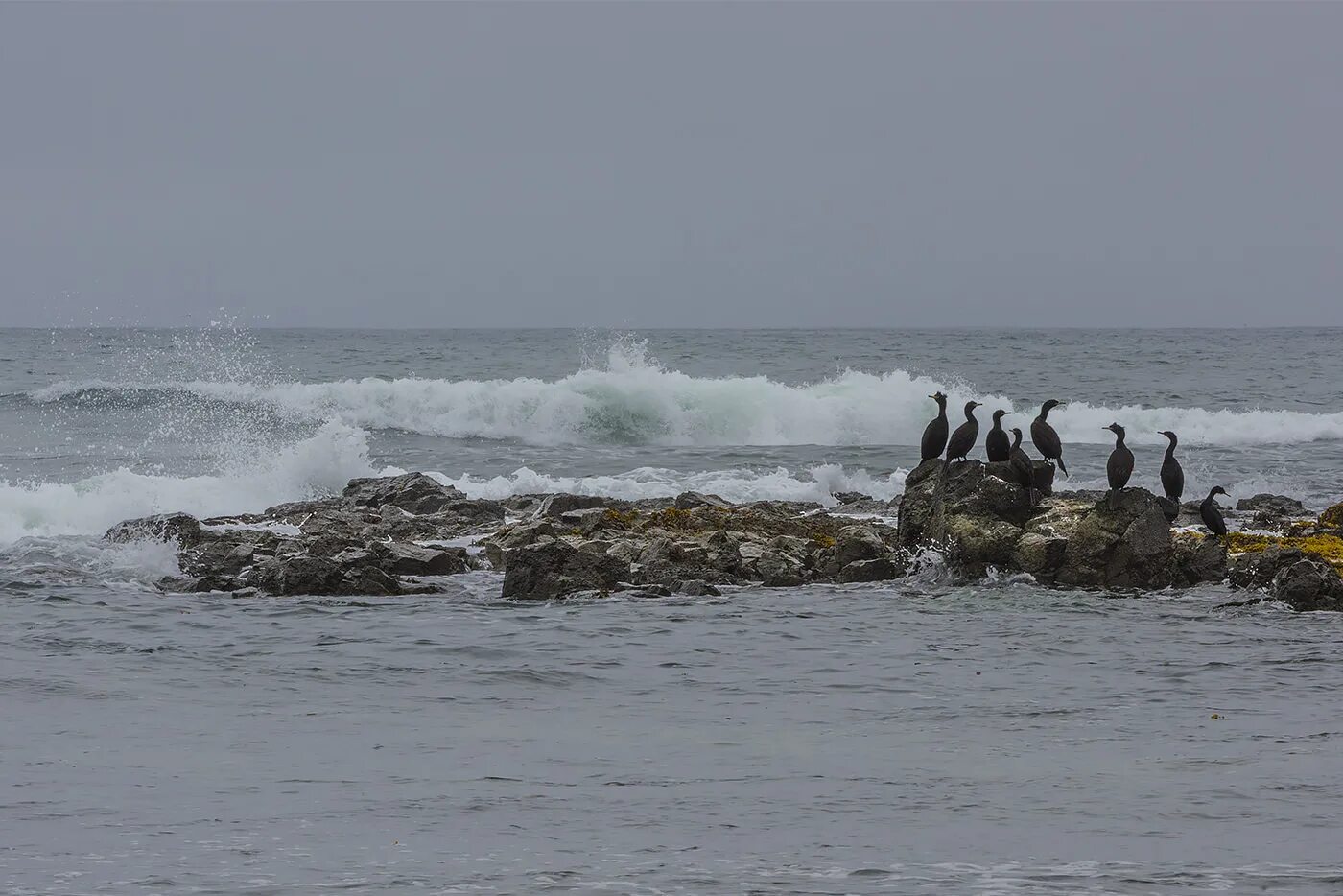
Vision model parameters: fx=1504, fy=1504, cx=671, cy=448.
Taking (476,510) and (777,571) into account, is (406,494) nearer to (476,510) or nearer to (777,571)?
(476,510)

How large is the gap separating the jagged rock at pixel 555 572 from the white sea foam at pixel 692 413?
20.8m

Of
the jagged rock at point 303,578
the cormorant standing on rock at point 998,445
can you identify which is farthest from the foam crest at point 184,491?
the cormorant standing on rock at point 998,445

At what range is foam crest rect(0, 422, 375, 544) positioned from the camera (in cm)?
1909

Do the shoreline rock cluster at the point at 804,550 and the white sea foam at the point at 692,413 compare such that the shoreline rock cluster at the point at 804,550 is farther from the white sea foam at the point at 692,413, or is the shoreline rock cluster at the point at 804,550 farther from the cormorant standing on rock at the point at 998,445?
the white sea foam at the point at 692,413

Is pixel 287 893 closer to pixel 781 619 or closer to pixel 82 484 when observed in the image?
pixel 781 619

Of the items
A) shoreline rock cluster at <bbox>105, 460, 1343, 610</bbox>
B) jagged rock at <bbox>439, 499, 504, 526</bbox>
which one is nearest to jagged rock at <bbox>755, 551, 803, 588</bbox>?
shoreline rock cluster at <bbox>105, 460, 1343, 610</bbox>

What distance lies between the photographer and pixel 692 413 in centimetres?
3728

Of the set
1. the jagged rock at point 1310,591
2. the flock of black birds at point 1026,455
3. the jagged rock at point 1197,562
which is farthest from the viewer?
the flock of black birds at point 1026,455

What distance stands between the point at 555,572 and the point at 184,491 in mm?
8981

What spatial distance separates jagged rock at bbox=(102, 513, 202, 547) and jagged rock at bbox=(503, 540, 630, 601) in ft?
13.6

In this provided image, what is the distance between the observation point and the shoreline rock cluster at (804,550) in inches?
561

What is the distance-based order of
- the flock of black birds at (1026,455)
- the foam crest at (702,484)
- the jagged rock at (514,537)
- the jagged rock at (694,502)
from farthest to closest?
the foam crest at (702,484) < the jagged rock at (694,502) < the jagged rock at (514,537) < the flock of black birds at (1026,455)

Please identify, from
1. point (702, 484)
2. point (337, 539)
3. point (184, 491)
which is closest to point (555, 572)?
point (337, 539)

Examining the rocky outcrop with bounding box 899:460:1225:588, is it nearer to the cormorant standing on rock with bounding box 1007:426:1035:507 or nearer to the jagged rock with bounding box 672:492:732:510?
the cormorant standing on rock with bounding box 1007:426:1035:507
